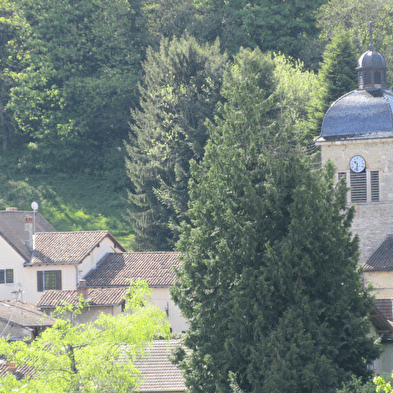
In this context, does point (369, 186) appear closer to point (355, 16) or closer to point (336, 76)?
point (336, 76)

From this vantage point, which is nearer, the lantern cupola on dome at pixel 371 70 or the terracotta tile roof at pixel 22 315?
the terracotta tile roof at pixel 22 315

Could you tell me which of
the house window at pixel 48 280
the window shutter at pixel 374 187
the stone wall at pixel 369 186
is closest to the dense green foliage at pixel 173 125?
the house window at pixel 48 280

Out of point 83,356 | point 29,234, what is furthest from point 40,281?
point 83,356

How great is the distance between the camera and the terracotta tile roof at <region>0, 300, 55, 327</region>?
36.0 m

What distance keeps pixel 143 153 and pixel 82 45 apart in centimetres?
1577

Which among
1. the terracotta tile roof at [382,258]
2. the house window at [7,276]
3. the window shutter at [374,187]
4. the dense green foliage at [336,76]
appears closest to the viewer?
the terracotta tile roof at [382,258]

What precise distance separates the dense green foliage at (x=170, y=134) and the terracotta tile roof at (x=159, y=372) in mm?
20250

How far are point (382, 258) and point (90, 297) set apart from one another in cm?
1396

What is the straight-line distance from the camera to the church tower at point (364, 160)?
44000mm

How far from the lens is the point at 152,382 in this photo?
1171 inches

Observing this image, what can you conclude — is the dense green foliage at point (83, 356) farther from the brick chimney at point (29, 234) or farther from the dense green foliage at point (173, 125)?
the dense green foliage at point (173, 125)

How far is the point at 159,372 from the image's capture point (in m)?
30.4

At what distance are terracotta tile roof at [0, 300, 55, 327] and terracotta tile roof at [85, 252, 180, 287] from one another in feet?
17.4

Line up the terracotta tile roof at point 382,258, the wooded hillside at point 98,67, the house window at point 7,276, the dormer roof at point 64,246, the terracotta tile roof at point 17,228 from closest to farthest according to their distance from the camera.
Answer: the terracotta tile roof at point 382,258, the dormer roof at point 64,246, the house window at point 7,276, the terracotta tile roof at point 17,228, the wooded hillside at point 98,67
